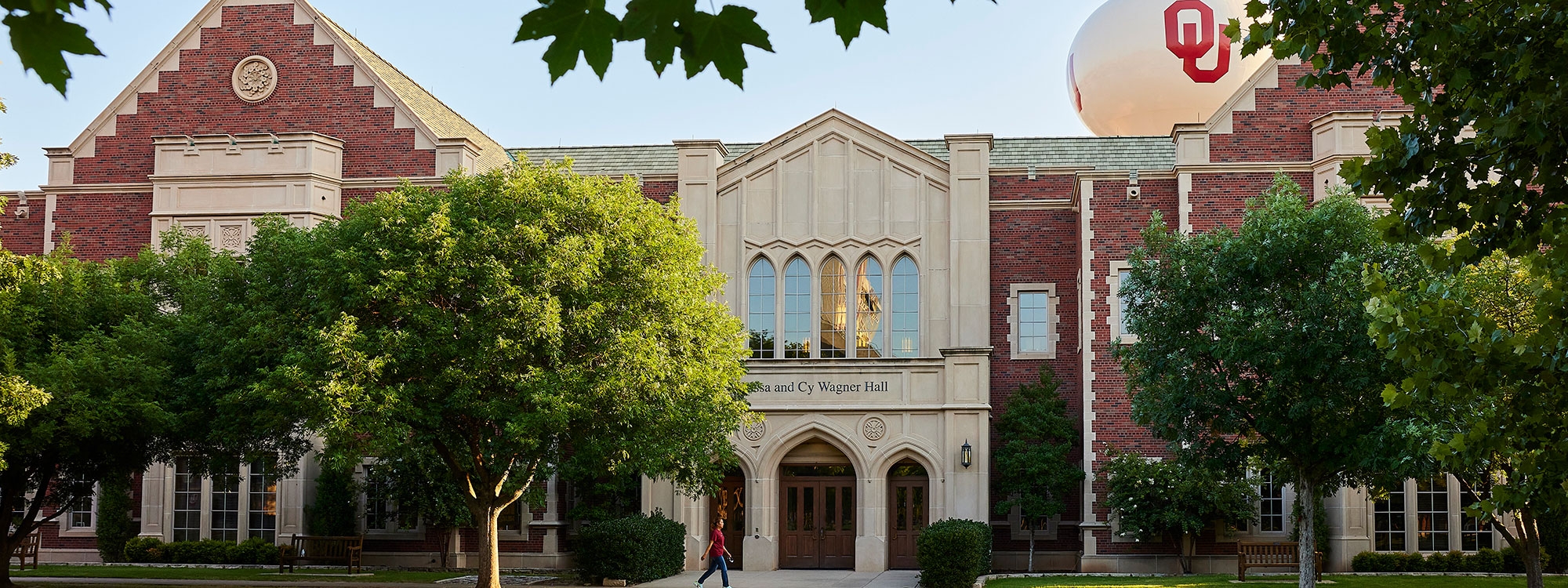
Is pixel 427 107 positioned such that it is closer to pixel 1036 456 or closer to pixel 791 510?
pixel 791 510

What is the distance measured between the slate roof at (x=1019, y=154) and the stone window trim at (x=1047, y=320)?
3.25 m

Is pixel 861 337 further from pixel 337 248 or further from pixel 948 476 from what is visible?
pixel 337 248

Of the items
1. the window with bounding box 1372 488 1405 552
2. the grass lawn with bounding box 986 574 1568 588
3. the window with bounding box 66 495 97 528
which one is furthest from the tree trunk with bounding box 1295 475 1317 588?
the window with bounding box 66 495 97 528

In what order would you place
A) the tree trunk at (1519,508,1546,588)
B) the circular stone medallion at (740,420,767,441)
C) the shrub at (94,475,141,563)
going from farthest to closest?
the shrub at (94,475,141,563) < the circular stone medallion at (740,420,767,441) < the tree trunk at (1519,508,1546,588)

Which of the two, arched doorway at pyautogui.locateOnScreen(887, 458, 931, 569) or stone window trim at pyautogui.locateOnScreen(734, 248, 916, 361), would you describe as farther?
stone window trim at pyautogui.locateOnScreen(734, 248, 916, 361)

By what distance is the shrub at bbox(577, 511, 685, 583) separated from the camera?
26.7 meters

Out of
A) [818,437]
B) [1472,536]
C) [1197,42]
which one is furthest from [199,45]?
[1472,536]

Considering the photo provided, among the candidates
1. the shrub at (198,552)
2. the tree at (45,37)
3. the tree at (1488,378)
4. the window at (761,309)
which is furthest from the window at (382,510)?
the tree at (45,37)

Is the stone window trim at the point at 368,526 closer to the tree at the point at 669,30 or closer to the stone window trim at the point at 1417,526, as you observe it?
the stone window trim at the point at 1417,526

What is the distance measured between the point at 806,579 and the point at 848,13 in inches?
962

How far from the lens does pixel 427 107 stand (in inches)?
1467

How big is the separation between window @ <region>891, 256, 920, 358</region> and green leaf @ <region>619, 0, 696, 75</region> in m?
27.3

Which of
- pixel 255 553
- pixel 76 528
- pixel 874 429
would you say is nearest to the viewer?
pixel 874 429

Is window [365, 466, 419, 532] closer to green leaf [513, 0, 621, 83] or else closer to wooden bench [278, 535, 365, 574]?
wooden bench [278, 535, 365, 574]
